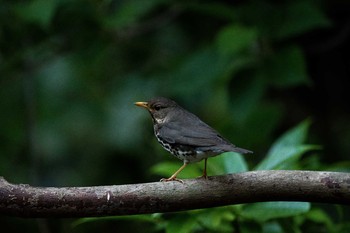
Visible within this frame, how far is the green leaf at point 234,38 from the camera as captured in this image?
4676 millimetres

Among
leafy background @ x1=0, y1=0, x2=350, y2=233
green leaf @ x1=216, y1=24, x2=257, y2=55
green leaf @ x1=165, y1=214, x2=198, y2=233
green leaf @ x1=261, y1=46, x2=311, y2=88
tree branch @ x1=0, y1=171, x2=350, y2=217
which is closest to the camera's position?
tree branch @ x1=0, y1=171, x2=350, y2=217

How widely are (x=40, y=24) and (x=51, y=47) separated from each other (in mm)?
687

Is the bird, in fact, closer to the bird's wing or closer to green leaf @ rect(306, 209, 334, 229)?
the bird's wing

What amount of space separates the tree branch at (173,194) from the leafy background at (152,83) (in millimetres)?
758

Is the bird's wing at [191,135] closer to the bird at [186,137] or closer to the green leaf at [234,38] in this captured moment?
the bird at [186,137]

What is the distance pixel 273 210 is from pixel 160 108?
3.20 feet

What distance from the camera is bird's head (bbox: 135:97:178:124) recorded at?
423 centimetres

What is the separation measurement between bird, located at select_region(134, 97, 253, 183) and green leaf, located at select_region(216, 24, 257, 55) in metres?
0.64

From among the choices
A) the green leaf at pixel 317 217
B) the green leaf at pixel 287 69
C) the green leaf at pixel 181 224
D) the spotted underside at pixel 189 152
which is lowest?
the green leaf at pixel 181 224

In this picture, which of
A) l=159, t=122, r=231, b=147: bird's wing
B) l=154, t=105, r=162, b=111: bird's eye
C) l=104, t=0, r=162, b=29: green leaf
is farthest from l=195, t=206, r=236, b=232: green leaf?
l=104, t=0, r=162, b=29: green leaf

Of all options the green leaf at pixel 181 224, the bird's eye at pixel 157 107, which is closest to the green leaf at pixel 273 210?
the green leaf at pixel 181 224

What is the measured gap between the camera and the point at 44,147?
20.9ft

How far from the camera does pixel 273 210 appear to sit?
3.67 metres

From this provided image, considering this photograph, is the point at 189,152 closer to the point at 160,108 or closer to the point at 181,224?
the point at 181,224
